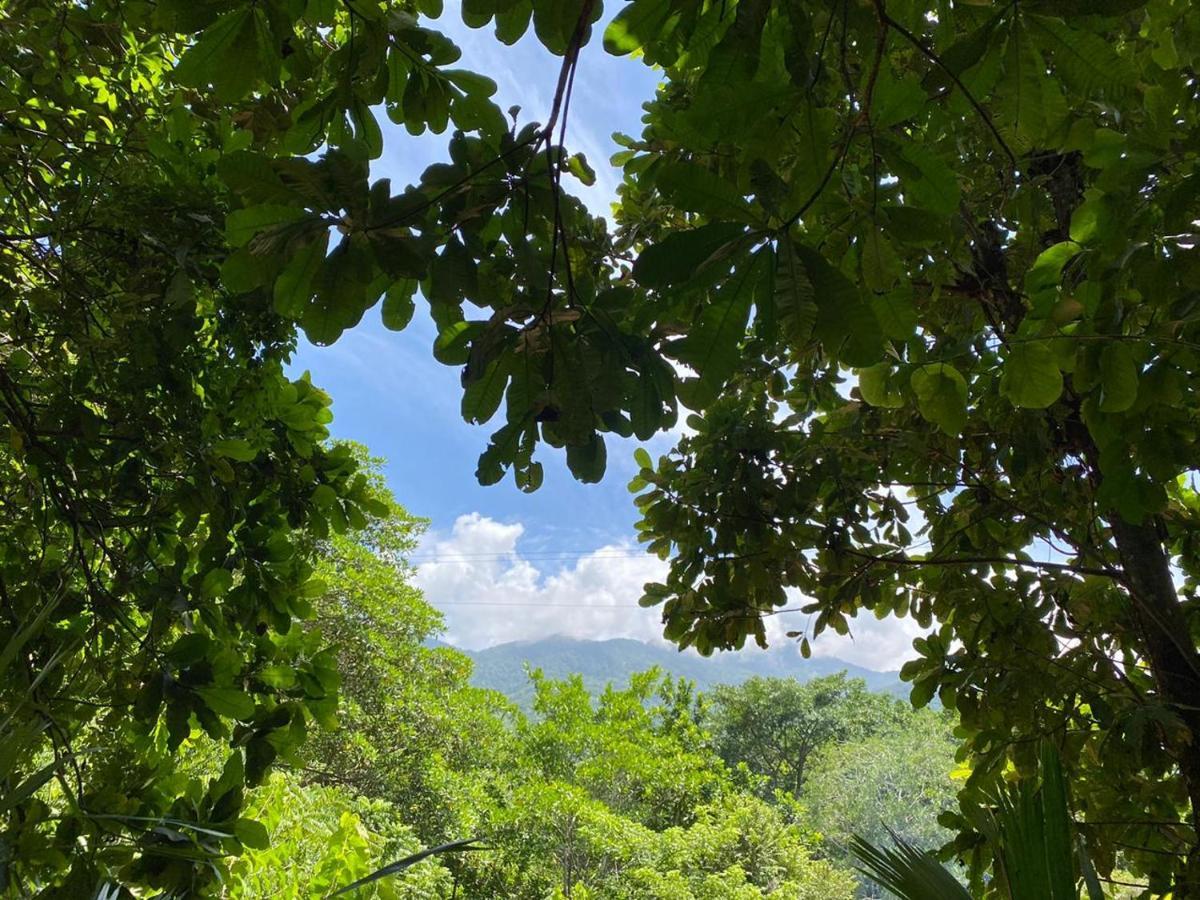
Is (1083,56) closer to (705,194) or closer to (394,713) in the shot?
(705,194)

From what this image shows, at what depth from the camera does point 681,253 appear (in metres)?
0.59

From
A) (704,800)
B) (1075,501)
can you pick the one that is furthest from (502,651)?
(1075,501)

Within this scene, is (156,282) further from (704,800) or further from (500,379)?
(704,800)

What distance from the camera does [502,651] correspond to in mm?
120125

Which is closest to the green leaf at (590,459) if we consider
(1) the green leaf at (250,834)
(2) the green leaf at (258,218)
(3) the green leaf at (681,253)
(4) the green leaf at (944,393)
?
(3) the green leaf at (681,253)

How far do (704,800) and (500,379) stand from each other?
10.2 metres

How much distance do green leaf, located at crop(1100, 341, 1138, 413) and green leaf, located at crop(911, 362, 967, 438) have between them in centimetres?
17

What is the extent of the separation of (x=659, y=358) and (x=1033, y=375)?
534mm

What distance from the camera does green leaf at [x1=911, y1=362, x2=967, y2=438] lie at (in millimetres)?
1019

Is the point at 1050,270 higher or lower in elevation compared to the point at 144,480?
higher

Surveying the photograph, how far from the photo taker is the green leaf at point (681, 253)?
58 centimetres

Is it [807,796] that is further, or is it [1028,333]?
[807,796]

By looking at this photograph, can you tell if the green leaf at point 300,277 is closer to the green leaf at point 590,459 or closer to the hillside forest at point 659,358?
the hillside forest at point 659,358

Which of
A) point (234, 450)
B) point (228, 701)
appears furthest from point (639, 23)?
point (228, 701)
